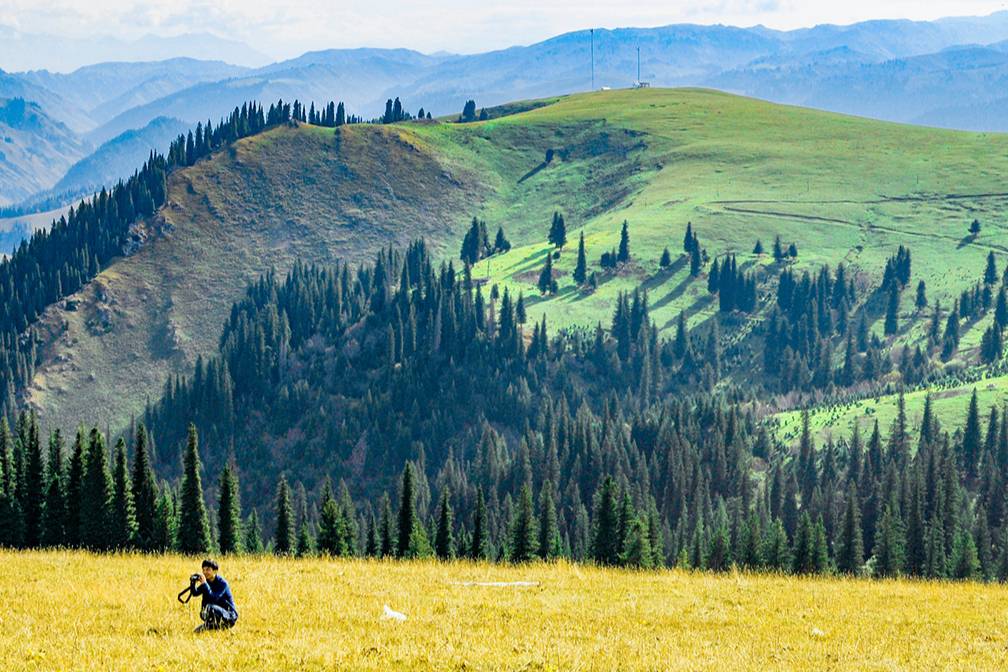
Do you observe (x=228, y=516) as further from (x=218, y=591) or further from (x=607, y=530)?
(x=218, y=591)

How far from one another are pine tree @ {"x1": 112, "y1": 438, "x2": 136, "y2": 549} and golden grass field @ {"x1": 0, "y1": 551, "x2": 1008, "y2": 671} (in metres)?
30.7

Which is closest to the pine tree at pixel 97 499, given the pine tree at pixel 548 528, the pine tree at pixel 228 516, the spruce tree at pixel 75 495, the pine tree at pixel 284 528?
the spruce tree at pixel 75 495

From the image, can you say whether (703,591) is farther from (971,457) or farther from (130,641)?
(971,457)

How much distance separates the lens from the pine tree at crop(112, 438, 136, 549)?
80.6m

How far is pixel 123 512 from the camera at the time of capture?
8181 centimetres

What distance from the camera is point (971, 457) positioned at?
592 ft

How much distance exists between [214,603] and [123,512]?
1997 inches

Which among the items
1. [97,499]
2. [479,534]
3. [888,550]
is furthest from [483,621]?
[888,550]

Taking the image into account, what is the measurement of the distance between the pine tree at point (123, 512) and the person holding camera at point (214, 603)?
157ft

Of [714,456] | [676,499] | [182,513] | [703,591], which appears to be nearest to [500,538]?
[676,499]

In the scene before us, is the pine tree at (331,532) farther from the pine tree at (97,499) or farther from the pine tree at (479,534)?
the pine tree at (97,499)

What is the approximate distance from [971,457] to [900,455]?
17.0 m

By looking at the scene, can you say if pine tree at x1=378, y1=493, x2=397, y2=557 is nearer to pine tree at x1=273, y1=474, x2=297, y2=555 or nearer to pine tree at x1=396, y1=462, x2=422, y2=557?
pine tree at x1=396, y1=462, x2=422, y2=557

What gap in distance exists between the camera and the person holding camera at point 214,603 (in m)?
34.5
